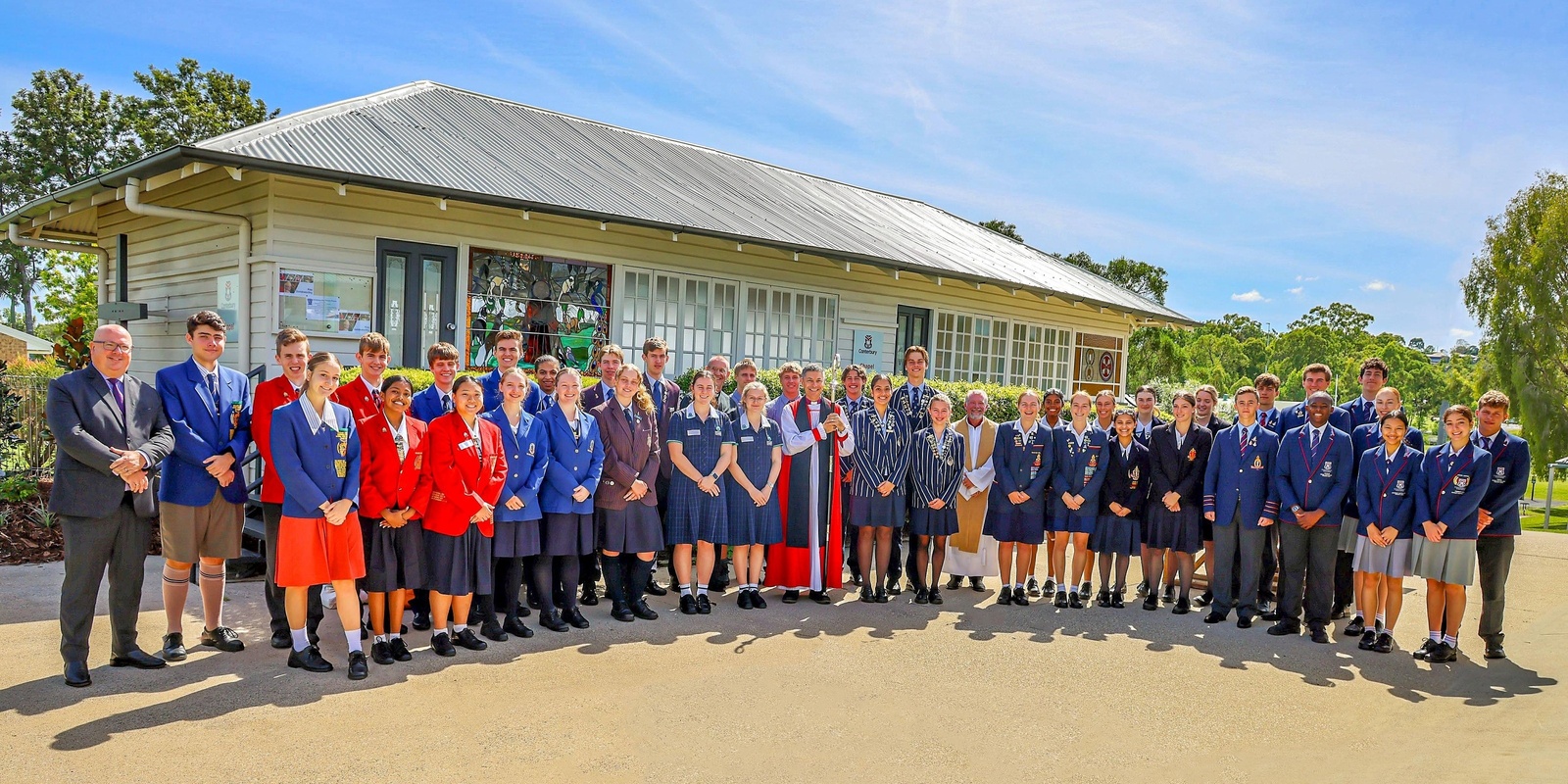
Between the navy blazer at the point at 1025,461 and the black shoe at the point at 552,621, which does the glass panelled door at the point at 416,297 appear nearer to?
the black shoe at the point at 552,621

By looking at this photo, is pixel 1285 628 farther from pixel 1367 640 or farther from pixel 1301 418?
pixel 1301 418

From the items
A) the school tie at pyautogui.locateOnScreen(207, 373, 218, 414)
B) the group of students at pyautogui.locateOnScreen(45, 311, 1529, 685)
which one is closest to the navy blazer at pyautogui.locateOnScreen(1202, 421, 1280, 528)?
the group of students at pyautogui.locateOnScreen(45, 311, 1529, 685)

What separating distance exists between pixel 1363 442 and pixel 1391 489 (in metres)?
0.77

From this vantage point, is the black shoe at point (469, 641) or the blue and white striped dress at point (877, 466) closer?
the black shoe at point (469, 641)

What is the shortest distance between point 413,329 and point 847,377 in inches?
202

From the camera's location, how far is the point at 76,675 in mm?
4938

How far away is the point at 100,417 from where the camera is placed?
510 centimetres


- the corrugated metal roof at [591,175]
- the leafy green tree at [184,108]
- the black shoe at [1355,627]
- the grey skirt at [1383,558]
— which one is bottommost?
the black shoe at [1355,627]

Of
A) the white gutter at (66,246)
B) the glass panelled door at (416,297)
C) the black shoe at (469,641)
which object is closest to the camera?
the black shoe at (469,641)

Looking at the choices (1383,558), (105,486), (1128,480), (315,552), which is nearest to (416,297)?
(105,486)

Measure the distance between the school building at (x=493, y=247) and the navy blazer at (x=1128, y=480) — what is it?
5.77m

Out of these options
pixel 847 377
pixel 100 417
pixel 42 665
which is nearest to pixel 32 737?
pixel 42 665

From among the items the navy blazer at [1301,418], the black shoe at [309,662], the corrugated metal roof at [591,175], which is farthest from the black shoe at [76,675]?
the navy blazer at [1301,418]

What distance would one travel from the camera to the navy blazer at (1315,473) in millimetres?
7047
